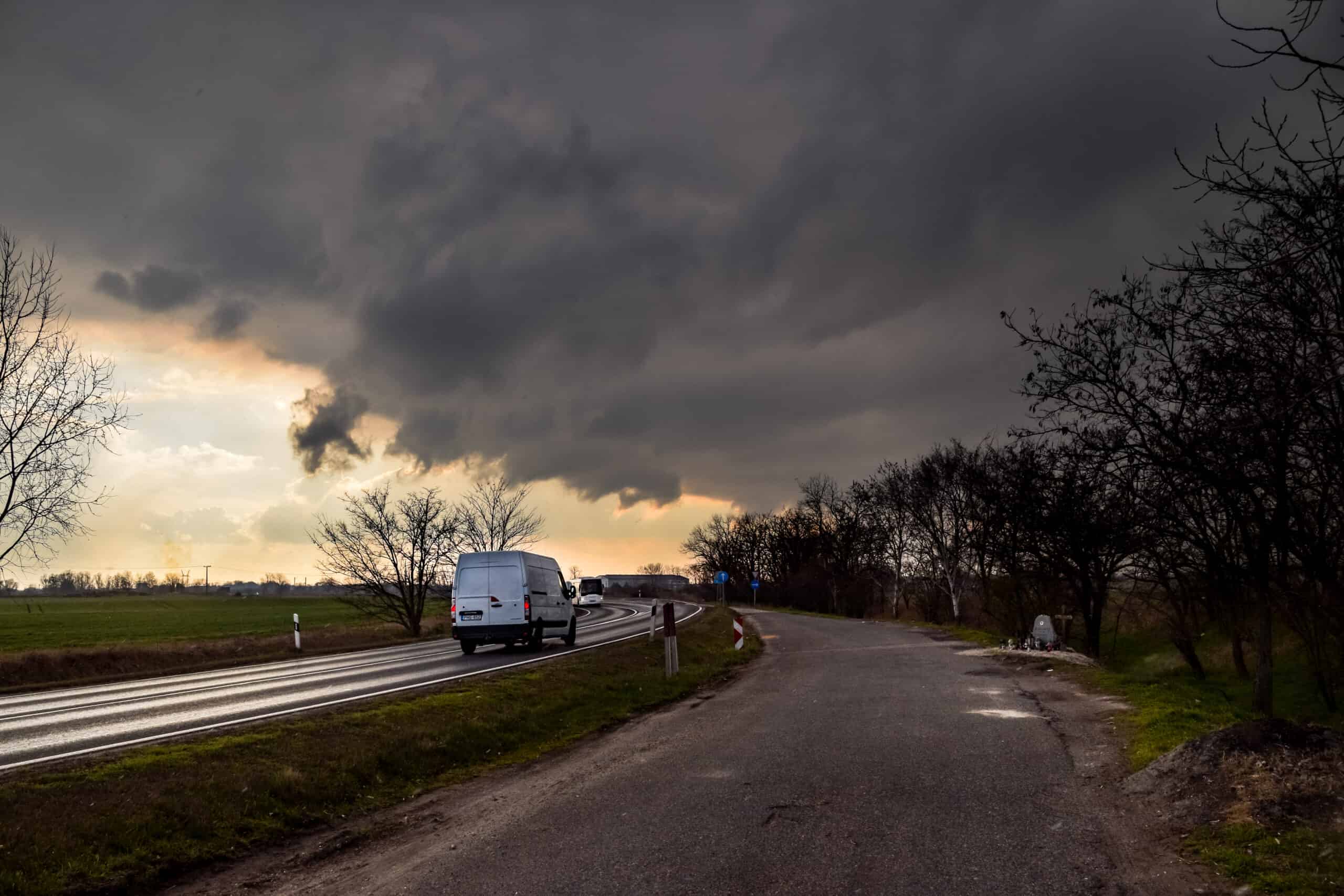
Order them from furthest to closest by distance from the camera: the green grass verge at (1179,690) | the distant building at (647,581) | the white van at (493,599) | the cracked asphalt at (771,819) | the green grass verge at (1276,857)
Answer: the distant building at (647,581) → the white van at (493,599) → the green grass verge at (1179,690) → the cracked asphalt at (771,819) → the green grass verge at (1276,857)

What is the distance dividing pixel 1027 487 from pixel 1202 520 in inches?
144

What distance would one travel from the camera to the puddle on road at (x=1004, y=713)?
11.4m

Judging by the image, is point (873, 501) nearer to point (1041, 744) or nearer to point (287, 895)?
point (1041, 744)

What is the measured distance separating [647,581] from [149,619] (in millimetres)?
77311

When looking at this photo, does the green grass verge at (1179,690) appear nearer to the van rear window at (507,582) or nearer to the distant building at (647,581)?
the van rear window at (507,582)

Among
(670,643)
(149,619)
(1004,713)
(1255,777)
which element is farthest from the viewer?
(149,619)

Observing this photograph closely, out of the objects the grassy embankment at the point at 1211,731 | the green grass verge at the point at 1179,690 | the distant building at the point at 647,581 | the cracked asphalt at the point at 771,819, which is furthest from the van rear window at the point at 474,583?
the distant building at the point at 647,581

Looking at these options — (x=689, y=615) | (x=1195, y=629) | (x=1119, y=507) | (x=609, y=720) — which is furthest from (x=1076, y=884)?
(x=689, y=615)

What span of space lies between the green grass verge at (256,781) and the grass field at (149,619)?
20.4 meters

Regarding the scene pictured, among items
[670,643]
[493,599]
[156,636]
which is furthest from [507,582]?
[156,636]

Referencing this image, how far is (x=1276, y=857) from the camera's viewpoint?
5.48 metres

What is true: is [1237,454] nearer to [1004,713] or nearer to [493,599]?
[1004,713]

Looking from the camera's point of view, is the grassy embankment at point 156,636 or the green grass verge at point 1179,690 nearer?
the green grass verge at point 1179,690

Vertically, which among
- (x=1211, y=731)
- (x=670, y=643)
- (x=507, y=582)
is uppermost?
(x=507, y=582)
